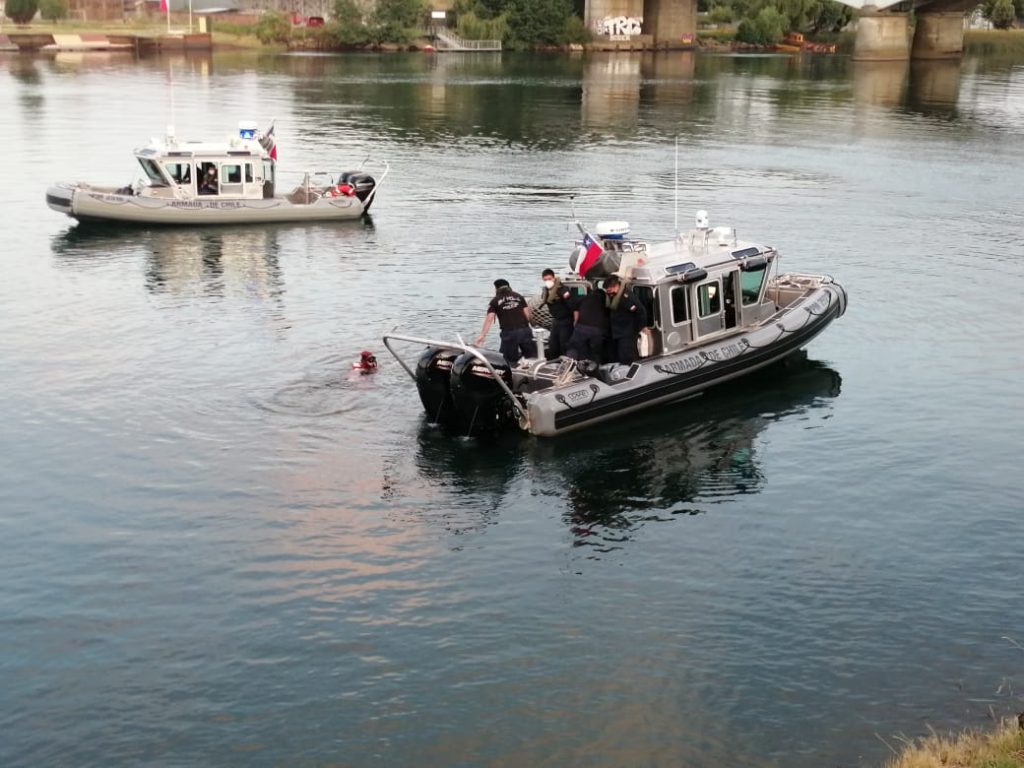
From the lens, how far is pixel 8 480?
22562mm

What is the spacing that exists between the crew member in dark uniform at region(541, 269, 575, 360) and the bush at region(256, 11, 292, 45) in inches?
4388

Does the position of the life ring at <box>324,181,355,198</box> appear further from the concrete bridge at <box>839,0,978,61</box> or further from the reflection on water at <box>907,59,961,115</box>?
the concrete bridge at <box>839,0,978,61</box>

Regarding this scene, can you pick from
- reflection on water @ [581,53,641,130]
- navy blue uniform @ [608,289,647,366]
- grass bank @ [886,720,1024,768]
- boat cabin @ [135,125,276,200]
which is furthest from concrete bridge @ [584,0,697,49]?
grass bank @ [886,720,1024,768]

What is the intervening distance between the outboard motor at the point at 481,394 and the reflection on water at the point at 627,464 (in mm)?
342

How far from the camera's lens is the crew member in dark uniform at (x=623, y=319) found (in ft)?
79.6

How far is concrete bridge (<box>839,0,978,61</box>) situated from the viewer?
4626 inches

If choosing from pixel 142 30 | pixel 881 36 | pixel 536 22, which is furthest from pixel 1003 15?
pixel 142 30

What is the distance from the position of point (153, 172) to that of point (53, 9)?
4187 inches

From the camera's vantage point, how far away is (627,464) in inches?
928

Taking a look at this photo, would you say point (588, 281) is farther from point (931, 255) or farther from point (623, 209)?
point (623, 209)

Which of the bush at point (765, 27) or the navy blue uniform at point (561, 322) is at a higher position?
the bush at point (765, 27)

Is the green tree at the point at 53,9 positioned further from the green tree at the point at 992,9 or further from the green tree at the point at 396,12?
the green tree at the point at 992,9

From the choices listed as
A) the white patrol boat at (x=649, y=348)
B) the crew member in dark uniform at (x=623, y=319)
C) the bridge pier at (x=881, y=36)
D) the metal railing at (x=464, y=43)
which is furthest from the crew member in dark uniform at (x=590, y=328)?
the metal railing at (x=464, y=43)

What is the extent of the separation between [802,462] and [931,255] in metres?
18.8
